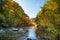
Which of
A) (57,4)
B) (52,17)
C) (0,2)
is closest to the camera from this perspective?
(57,4)

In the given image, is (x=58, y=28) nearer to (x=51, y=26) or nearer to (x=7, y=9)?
(x=51, y=26)

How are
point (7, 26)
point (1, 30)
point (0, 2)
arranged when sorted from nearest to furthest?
1. point (0, 2)
2. point (1, 30)
3. point (7, 26)

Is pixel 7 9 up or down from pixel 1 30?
up

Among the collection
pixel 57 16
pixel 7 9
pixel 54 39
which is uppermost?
pixel 7 9

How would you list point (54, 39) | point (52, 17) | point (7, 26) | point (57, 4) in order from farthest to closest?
point (7, 26), point (54, 39), point (52, 17), point (57, 4)

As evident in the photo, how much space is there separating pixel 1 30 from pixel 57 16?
1111 cm

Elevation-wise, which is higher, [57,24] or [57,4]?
[57,4]

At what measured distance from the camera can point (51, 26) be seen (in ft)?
43.7

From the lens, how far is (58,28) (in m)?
12.8

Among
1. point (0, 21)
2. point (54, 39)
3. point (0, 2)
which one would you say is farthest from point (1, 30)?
point (54, 39)

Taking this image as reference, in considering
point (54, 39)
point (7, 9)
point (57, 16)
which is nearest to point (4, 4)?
point (7, 9)

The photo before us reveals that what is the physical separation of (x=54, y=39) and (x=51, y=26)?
4.21 ft

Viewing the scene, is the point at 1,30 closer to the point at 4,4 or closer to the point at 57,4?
→ the point at 4,4

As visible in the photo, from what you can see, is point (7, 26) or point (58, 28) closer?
point (58, 28)
